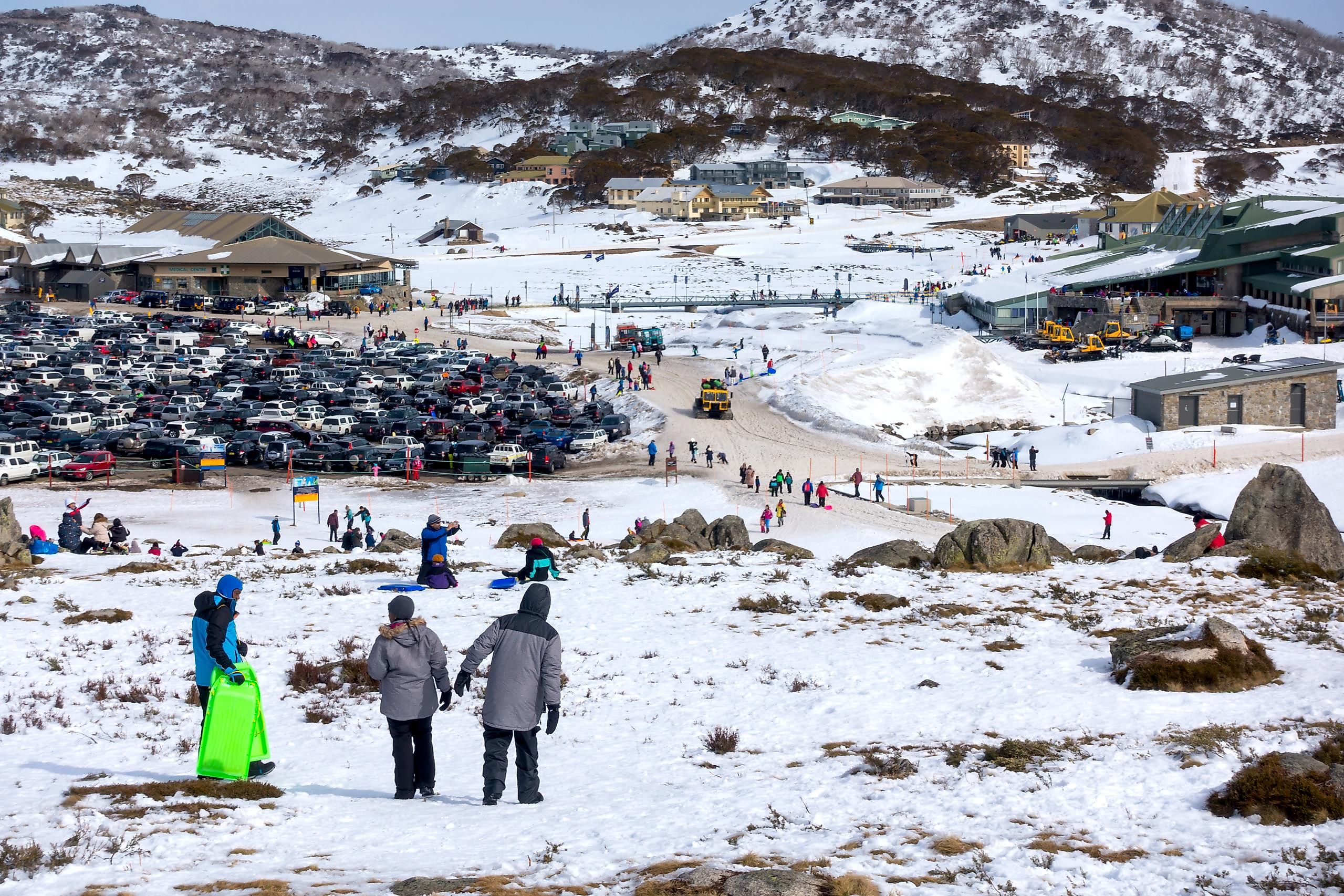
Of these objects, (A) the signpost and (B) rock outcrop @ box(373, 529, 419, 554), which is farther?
(A) the signpost

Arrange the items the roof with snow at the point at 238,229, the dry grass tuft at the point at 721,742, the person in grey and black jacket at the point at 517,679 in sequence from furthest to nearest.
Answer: the roof with snow at the point at 238,229
the dry grass tuft at the point at 721,742
the person in grey and black jacket at the point at 517,679

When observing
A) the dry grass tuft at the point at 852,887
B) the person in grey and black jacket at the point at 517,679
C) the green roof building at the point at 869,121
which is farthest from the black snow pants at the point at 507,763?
the green roof building at the point at 869,121

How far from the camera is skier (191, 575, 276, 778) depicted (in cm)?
808

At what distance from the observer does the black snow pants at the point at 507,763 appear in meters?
7.64

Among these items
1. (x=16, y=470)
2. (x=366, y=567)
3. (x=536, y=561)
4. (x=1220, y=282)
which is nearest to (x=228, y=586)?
(x=536, y=561)

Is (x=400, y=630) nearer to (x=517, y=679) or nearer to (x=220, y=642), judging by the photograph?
(x=517, y=679)

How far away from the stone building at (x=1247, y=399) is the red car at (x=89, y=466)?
107ft

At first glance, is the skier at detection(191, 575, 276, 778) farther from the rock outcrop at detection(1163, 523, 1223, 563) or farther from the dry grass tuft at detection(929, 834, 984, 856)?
the rock outcrop at detection(1163, 523, 1223, 563)

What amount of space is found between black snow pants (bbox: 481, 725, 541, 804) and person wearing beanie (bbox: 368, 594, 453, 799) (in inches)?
15.0

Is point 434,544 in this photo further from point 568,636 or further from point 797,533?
point 797,533

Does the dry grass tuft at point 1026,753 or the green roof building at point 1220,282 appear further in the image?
the green roof building at point 1220,282

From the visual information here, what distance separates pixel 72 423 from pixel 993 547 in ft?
114

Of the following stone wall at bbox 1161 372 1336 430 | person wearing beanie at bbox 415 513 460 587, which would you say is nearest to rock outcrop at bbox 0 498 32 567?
person wearing beanie at bbox 415 513 460 587

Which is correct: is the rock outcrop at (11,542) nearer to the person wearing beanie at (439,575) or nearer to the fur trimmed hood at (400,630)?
the person wearing beanie at (439,575)
